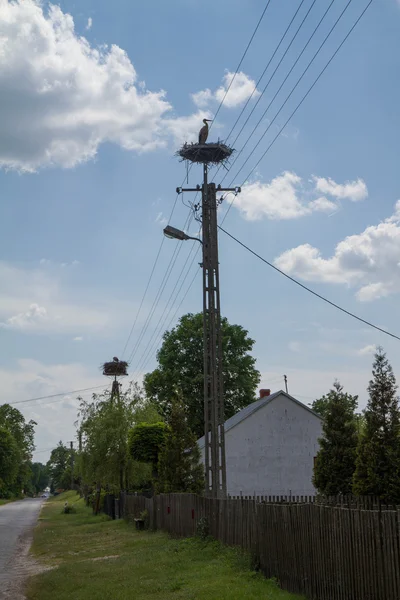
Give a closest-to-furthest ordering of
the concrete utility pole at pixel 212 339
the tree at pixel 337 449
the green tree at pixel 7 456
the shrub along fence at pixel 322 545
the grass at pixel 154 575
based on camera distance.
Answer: the shrub along fence at pixel 322 545
the grass at pixel 154 575
the concrete utility pole at pixel 212 339
the tree at pixel 337 449
the green tree at pixel 7 456

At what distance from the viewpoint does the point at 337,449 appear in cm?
2722

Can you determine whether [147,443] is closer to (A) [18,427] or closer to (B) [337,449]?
(B) [337,449]

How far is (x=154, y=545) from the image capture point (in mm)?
21578

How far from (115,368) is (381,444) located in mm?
33109

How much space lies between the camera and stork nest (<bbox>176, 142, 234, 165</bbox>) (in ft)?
71.0

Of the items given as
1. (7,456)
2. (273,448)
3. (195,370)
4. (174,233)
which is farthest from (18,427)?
(174,233)

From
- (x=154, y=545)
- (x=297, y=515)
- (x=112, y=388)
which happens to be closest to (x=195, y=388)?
(x=112, y=388)

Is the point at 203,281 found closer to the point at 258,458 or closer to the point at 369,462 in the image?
the point at 369,462

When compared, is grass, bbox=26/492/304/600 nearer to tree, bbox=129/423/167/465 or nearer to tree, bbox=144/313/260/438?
tree, bbox=129/423/167/465

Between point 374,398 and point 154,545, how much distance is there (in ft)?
25.4

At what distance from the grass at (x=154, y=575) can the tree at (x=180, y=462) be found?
617 centimetres

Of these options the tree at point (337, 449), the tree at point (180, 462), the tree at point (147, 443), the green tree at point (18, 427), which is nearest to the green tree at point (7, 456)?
the green tree at point (18, 427)

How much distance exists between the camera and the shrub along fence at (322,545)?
30.0 ft

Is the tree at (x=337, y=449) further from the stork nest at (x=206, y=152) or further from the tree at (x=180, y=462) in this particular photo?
the stork nest at (x=206, y=152)
